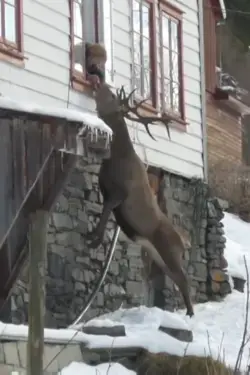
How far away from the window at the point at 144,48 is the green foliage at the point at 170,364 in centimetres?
553

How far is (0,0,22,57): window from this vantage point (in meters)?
11.7

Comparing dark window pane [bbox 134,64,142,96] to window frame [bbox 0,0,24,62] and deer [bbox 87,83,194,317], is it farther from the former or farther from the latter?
deer [bbox 87,83,194,317]

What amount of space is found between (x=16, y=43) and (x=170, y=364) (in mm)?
3999

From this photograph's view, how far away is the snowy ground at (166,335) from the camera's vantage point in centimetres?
966

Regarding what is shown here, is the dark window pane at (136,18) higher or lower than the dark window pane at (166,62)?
higher

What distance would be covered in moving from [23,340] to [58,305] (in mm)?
3447

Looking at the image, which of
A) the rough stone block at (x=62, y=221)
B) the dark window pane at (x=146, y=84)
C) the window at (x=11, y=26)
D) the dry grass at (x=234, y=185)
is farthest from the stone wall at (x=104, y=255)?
the dry grass at (x=234, y=185)

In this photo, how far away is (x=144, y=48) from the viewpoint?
50.4 feet

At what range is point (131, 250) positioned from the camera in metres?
14.3

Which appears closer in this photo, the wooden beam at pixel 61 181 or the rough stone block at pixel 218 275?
the wooden beam at pixel 61 181

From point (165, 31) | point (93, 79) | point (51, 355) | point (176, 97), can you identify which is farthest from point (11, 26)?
point (176, 97)

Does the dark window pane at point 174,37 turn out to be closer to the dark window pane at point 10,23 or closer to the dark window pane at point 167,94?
the dark window pane at point 167,94

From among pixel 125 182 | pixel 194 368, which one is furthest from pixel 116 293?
pixel 194 368

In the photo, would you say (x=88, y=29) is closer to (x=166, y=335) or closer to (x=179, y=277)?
(x=179, y=277)
